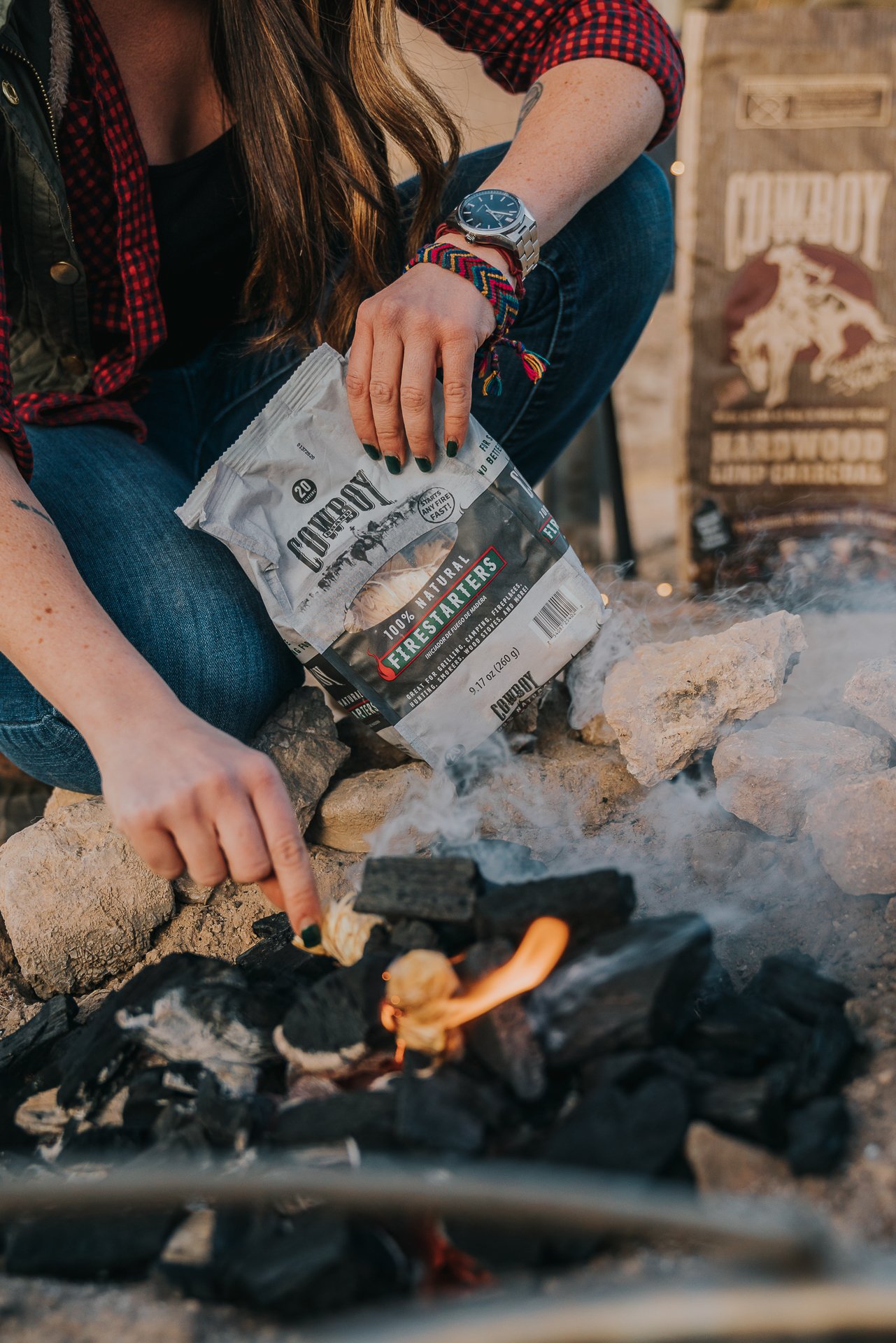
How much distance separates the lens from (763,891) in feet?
3.86

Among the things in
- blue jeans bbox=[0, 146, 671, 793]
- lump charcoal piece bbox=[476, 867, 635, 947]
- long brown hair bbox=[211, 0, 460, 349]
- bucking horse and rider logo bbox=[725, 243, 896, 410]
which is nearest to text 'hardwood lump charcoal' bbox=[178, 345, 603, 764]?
blue jeans bbox=[0, 146, 671, 793]

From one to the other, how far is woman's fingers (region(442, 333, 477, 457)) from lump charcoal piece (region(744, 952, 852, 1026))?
0.67 metres

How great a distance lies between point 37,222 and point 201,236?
264 millimetres

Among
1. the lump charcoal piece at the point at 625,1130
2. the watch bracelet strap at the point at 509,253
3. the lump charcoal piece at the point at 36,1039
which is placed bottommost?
the lump charcoal piece at the point at 36,1039

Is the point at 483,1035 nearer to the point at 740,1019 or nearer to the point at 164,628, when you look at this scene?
the point at 740,1019

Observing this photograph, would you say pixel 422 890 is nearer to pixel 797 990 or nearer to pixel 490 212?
pixel 797 990

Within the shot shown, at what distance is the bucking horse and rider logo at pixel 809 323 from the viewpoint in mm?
2301

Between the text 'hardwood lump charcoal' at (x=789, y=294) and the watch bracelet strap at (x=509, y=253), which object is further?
the text 'hardwood lump charcoal' at (x=789, y=294)

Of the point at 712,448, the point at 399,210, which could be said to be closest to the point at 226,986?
the point at 399,210

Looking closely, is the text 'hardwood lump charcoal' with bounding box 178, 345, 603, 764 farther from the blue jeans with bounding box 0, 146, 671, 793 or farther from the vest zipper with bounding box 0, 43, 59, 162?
the vest zipper with bounding box 0, 43, 59, 162

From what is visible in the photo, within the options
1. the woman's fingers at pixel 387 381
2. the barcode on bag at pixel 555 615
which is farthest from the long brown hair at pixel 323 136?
the barcode on bag at pixel 555 615

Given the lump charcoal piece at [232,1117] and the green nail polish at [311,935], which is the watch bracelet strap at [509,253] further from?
the lump charcoal piece at [232,1117]

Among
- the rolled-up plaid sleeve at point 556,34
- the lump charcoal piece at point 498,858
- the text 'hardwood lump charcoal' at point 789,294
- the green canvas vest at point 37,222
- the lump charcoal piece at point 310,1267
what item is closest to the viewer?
the lump charcoal piece at point 310,1267

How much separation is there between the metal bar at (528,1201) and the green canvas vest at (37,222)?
3.66 ft
